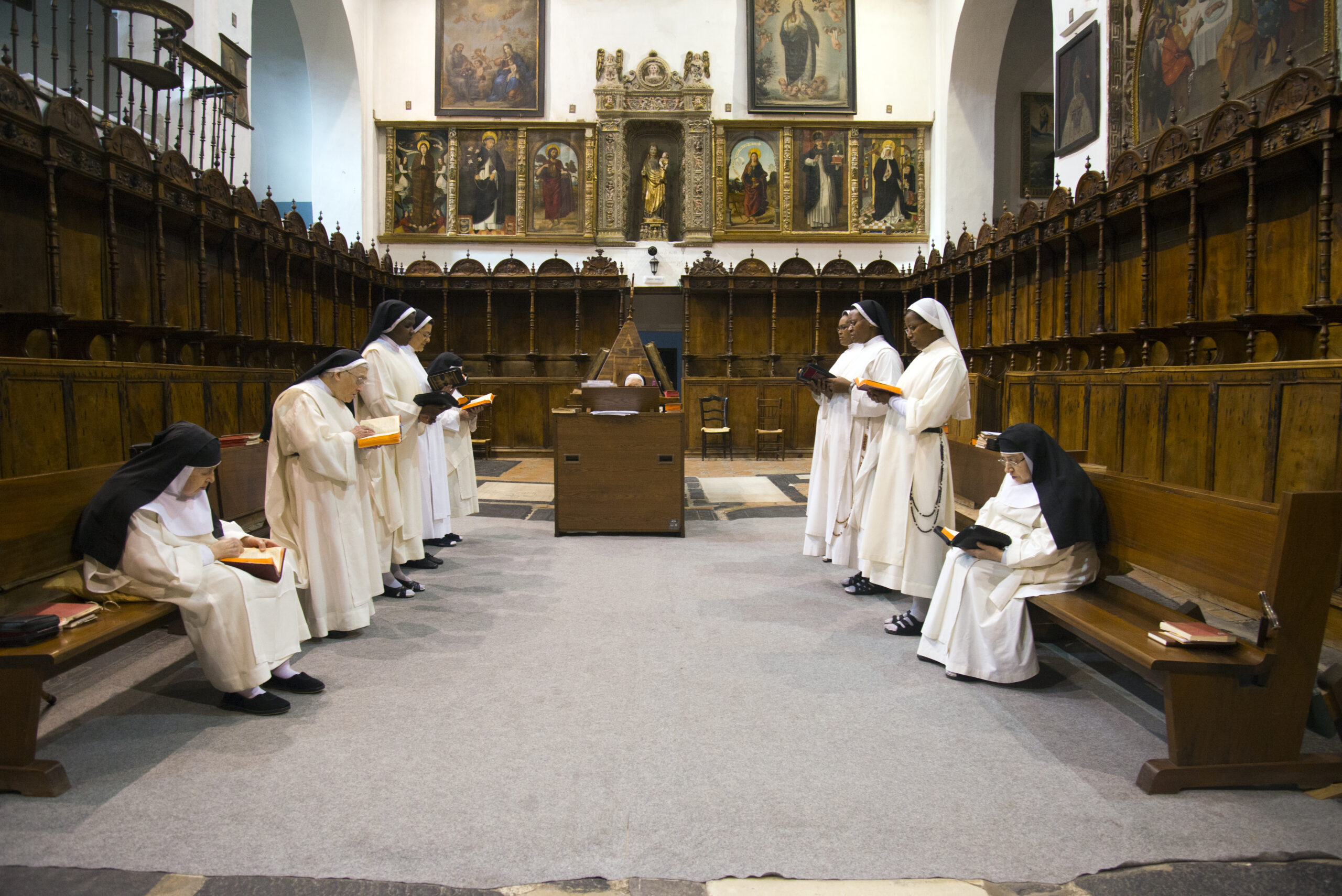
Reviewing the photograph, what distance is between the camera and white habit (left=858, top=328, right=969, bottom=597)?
4.13 m

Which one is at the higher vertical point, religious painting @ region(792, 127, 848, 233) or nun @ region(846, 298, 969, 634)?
religious painting @ region(792, 127, 848, 233)

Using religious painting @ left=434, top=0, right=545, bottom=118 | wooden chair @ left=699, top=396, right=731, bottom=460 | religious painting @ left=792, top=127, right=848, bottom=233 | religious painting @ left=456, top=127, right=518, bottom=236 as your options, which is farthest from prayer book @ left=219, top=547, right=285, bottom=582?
religious painting @ left=434, top=0, right=545, bottom=118

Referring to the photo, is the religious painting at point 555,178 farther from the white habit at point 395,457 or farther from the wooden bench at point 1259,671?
the wooden bench at point 1259,671

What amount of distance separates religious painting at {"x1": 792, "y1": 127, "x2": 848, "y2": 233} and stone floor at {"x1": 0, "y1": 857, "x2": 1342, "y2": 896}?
13787mm

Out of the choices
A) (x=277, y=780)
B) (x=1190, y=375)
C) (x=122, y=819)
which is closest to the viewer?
(x=122, y=819)

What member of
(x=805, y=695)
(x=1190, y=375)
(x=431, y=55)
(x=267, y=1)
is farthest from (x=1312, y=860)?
(x=267, y=1)

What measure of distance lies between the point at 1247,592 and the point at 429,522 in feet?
16.8

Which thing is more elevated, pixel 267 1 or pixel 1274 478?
pixel 267 1

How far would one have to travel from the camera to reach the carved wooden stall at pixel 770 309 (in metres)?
14.0

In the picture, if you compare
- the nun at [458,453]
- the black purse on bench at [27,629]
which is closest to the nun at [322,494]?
the black purse on bench at [27,629]

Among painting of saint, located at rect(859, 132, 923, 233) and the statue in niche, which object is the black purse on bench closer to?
the statue in niche

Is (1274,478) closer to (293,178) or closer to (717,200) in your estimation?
(717,200)

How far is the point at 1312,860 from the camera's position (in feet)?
6.89

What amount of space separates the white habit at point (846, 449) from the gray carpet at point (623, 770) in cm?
121
